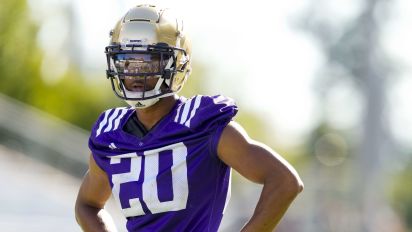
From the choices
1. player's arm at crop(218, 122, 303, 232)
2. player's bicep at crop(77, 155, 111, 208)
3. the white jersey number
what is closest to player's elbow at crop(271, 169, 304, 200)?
player's arm at crop(218, 122, 303, 232)

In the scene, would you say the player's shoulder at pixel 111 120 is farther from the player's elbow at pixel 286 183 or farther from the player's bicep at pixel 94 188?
the player's elbow at pixel 286 183

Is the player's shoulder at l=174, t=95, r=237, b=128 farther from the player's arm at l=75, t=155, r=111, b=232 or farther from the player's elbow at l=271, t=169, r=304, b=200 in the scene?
the player's arm at l=75, t=155, r=111, b=232

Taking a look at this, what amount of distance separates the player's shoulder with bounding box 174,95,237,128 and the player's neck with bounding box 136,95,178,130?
84 millimetres

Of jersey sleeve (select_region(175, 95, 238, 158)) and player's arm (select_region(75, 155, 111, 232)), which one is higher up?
jersey sleeve (select_region(175, 95, 238, 158))

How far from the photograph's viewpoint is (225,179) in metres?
5.10

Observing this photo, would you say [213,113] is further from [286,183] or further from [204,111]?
[286,183]

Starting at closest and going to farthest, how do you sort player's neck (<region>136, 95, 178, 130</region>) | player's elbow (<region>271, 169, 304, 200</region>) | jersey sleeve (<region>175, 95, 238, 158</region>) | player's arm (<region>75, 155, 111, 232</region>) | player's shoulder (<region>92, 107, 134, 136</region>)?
player's elbow (<region>271, 169, 304, 200</region>) → jersey sleeve (<region>175, 95, 238, 158</region>) → player's neck (<region>136, 95, 178, 130</region>) → player's shoulder (<region>92, 107, 134, 136</region>) → player's arm (<region>75, 155, 111, 232</region>)

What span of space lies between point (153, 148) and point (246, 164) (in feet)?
1.56

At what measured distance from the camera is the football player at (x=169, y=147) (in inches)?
191

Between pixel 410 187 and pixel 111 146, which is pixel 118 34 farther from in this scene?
A: pixel 410 187

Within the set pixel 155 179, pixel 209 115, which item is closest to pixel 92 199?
pixel 155 179

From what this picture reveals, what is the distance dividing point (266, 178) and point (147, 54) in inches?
31.6

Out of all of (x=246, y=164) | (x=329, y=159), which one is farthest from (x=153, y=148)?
(x=329, y=159)

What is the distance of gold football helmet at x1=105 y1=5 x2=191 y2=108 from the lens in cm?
515
